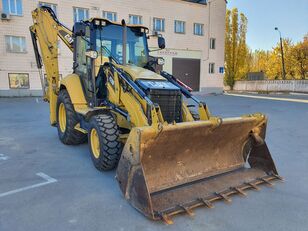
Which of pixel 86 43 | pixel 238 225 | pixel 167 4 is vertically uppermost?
pixel 167 4

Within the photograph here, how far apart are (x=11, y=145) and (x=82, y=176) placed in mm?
3006

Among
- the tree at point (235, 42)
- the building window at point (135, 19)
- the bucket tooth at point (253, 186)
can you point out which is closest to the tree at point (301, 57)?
the tree at point (235, 42)

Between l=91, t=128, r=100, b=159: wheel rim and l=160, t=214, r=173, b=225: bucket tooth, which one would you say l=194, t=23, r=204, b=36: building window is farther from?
l=160, t=214, r=173, b=225: bucket tooth

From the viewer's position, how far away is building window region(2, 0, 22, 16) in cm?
1870

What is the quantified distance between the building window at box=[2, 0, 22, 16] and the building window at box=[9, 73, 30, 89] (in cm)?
446

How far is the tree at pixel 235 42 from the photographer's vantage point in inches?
1366

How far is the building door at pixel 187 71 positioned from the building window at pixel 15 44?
12.8m

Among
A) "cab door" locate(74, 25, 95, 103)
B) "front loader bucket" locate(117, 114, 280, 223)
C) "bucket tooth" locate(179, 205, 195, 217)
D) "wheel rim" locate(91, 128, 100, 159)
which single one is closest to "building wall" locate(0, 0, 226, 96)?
"cab door" locate(74, 25, 95, 103)

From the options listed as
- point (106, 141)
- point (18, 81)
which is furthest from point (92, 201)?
point (18, 81)

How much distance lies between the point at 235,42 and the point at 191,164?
112 ft

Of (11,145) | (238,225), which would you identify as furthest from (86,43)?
(238,225)

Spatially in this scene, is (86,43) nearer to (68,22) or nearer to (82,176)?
(82,176)

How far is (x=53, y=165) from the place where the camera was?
4.97 metres

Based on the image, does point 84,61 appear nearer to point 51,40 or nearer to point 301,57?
point 51,40
